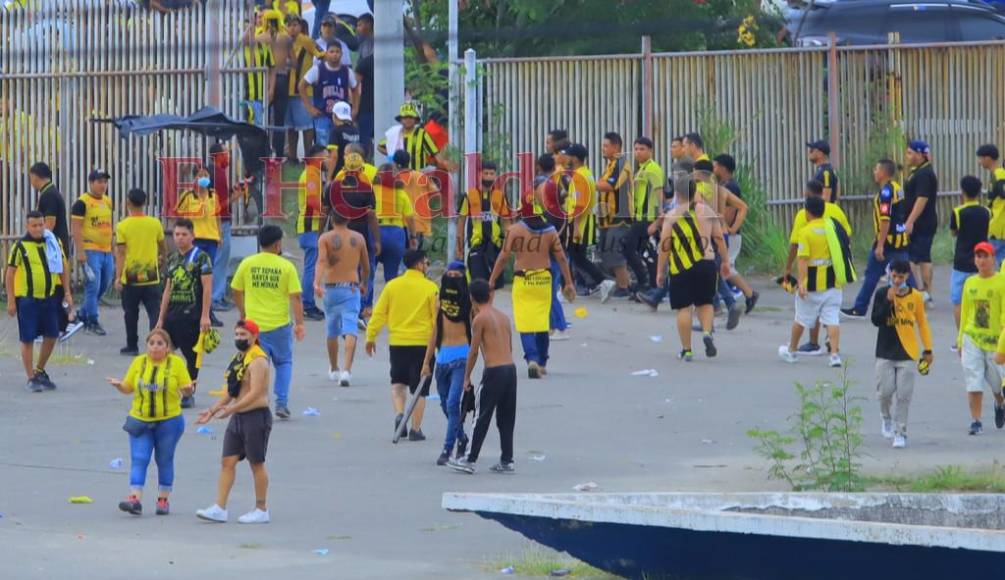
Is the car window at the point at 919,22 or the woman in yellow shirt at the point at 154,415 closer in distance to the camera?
the woman in yellow shirt at the point at 154,415

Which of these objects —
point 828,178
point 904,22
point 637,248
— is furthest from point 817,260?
point 904,22

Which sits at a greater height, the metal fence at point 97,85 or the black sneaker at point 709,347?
the metal fence at point 97,85

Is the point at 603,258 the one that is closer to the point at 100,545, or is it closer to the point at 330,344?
the point at 330,344

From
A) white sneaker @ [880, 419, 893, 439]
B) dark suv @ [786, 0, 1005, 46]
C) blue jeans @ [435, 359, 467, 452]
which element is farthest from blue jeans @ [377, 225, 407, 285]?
dark suv @ [786, 0, 1005, 46]

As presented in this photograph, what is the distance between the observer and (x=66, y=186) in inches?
822

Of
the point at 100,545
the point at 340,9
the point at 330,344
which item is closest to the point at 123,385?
the point at 100,545

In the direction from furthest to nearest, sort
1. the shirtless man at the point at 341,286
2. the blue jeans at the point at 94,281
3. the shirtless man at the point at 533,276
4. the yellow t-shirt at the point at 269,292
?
the blue jeans at the point at 94,281 < the shirtless man at the point at 533,276 < the shirtless man at the point at 341,286 < the yellow t-shirt at the point at 269,292

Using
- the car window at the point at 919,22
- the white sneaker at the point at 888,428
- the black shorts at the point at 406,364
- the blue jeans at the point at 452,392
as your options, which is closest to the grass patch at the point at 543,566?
the blue jeans at the point at 452,392

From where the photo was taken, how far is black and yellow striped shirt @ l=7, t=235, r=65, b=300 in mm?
16312

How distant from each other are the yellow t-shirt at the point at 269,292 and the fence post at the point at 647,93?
833 cm

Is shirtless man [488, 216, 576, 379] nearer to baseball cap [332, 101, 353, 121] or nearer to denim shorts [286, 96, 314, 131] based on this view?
baseball cap [332, 101, 353, 121]

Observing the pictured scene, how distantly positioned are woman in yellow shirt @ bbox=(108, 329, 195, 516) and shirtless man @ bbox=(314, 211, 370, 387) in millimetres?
4660

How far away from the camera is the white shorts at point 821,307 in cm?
1702

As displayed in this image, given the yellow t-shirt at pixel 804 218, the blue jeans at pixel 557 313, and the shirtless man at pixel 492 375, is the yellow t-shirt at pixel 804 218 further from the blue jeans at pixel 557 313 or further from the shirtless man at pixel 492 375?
the shirtless man at pixel 492 375
